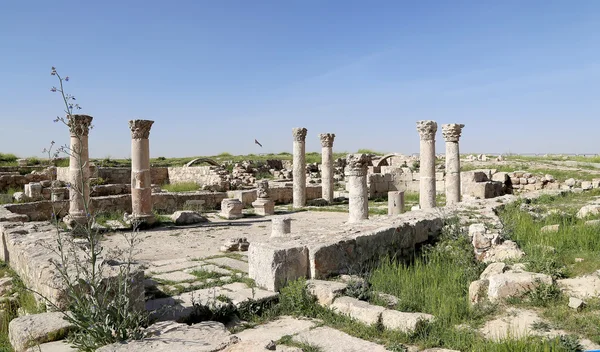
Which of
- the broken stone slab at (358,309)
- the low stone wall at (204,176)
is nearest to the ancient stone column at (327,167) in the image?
the low stone wall at (204,176)

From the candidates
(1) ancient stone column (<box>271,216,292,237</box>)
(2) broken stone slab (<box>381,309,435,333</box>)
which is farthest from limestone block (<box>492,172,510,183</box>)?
(2) broken stone slab (<box>381,309,435,333</box>)

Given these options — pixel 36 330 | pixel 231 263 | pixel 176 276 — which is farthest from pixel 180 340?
pixel 231 263

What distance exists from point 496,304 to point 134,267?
170 inches

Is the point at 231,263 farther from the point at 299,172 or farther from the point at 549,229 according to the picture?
the point at 299,172

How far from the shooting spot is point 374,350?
174 inches

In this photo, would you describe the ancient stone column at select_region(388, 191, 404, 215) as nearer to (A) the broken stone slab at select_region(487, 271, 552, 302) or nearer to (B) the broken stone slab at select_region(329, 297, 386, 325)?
(A) the broken stone slab at select_region(487, 271, 552, 302)

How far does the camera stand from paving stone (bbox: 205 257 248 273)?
8.14 m

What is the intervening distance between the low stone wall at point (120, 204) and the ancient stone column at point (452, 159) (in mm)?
9977

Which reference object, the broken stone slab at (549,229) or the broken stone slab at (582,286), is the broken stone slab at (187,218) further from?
the broken stone slab at (582,286)

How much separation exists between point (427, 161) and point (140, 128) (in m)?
9.61

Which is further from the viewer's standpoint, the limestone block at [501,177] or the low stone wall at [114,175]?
the low stone wall at [114,175]

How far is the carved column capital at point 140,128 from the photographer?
14633 mm

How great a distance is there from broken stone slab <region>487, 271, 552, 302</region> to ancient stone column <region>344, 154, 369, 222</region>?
6618 mm

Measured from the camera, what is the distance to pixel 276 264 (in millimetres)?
6277
